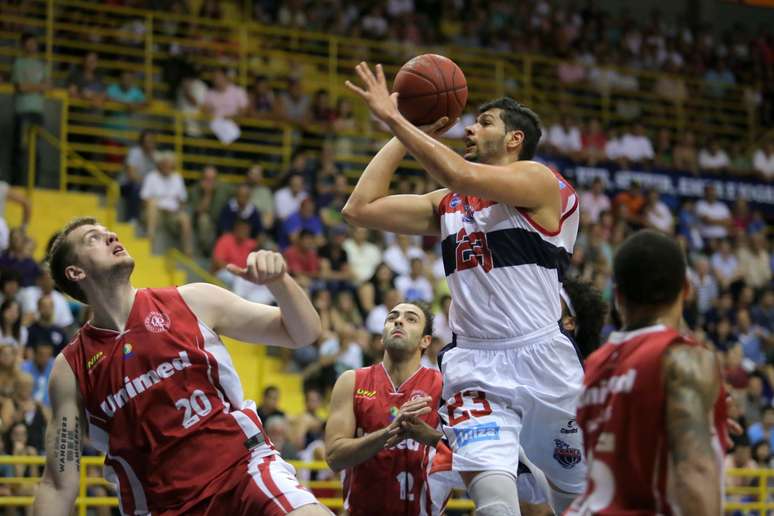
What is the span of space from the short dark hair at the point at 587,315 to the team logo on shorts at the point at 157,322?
2778mm

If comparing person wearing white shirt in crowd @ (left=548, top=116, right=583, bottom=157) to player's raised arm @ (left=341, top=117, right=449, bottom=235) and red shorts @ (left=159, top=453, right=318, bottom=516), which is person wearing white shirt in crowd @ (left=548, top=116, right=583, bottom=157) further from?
red shorts @ (left=159, top=453, right=318, bottom=516)

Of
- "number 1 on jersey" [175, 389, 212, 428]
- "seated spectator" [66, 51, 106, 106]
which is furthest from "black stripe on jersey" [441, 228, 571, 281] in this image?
"seated spectator" [66, 51, 106, 106]

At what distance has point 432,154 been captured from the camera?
5.61 meters

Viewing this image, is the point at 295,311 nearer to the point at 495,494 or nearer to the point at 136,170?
the point at 495,494

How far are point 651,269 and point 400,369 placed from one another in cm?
387

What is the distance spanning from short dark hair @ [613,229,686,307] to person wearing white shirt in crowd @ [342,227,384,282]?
11405mm

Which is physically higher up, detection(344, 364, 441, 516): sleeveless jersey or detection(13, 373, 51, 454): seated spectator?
detection(13, 373, 51, 454): seated spectator

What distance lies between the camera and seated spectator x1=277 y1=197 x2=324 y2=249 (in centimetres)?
1549

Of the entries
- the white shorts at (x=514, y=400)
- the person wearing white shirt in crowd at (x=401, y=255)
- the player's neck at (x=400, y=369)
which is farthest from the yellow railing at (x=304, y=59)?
the white shorts at (x=514, y=400)

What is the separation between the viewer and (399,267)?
1577 cm

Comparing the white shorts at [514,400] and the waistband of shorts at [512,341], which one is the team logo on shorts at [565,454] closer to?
the white shorts at [514,400]

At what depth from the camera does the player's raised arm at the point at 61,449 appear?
5.50m

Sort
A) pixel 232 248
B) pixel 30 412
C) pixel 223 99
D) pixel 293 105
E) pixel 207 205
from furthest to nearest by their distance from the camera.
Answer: pixel 293 105 → pixel 223 99 → pixel 207 205 → pixel 232 248 → pixel 30 412

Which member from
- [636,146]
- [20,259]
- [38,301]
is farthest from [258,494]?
[636,146]
